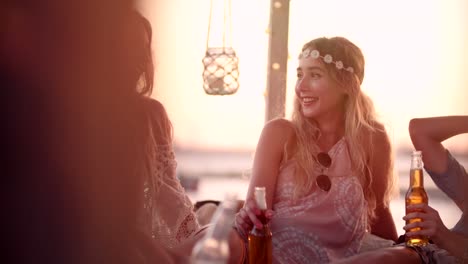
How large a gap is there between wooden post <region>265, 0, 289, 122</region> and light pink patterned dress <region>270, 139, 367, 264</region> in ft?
2.37

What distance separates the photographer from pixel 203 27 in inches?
125

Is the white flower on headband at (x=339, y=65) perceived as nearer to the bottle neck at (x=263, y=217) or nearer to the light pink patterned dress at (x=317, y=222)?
the light pink patterned dress at (x=317, y=222)

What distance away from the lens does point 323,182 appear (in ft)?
8.14

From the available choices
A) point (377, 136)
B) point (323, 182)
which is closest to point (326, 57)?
point (377, 136)

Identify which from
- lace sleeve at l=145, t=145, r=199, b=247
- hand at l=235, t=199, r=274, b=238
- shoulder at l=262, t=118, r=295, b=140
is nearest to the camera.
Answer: hand at l=235, t=199, r=274, b=238

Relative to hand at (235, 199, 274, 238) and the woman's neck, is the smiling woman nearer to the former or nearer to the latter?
the woman's neck

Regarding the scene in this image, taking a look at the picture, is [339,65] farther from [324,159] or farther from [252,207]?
[252,207]

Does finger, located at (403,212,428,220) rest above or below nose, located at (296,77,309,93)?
below

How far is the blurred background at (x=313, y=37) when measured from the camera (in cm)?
315

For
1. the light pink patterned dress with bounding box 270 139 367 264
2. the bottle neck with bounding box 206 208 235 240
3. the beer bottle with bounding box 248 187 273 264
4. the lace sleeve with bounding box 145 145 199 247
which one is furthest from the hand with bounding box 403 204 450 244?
the bottle neck with bounding box 206 208 235 240

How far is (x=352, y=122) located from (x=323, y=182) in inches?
11.2

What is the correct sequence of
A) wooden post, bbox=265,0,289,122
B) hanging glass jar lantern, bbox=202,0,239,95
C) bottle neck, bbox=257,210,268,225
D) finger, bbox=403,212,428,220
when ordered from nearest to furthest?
bottle neck, bbox=257,210,268,225, finger, bbox=403,212,428,220, hanging glass jar lantern, bbox=202,0,239,95, wooden post, bbox=265,0,289,122

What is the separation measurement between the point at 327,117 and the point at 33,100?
209 cm

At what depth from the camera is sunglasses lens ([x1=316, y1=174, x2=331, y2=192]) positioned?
247 centimetres
